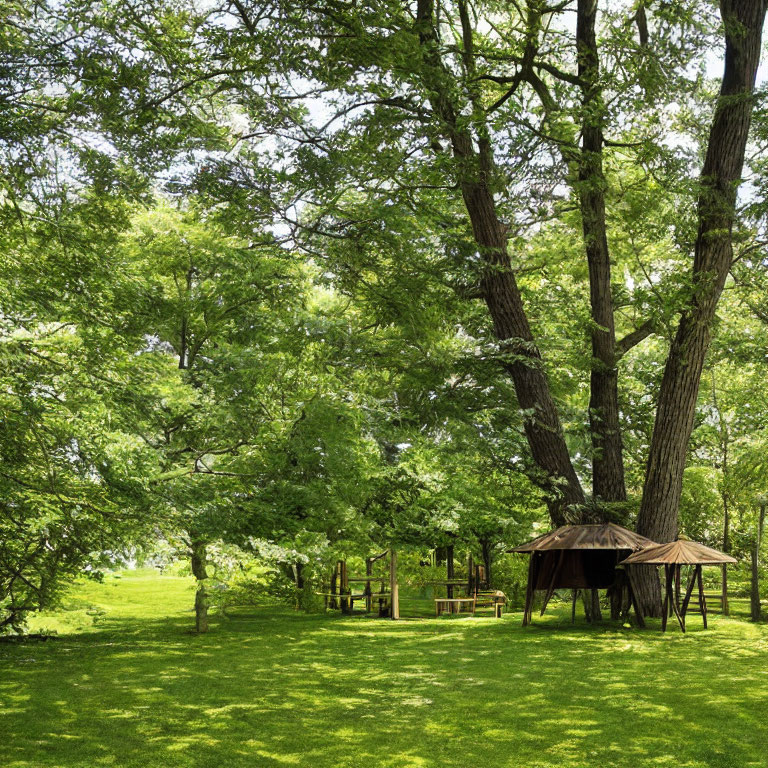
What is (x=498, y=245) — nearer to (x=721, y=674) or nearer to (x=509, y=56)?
(x=509, y=56)

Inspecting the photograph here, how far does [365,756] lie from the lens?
546 cm

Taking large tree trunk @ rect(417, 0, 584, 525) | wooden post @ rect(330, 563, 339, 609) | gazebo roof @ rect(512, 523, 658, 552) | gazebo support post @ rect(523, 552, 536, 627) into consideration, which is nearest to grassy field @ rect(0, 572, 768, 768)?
gazebo support post @ rect(523, 552, 536, 627)

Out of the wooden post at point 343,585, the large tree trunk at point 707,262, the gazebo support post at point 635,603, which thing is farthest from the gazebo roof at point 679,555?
the wooden post at point 343,585

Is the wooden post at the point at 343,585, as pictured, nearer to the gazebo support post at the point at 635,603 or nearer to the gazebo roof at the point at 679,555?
the gazebo support post at the point at 635,603

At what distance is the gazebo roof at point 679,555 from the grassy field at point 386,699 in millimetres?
1149

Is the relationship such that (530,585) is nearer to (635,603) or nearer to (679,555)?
(635,603)

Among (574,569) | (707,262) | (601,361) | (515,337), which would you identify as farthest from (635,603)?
(707,262)

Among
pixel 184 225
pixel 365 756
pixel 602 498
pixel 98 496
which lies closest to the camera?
pixel 365 756

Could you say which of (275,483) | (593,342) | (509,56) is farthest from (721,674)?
(509,56)

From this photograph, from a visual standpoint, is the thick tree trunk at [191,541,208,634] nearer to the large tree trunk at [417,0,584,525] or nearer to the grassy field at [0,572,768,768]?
the grassy field at [0,572,768,768]

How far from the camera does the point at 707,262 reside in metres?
12.4

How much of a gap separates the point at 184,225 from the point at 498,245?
6909 millimetres

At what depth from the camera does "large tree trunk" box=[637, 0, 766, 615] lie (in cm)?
1186

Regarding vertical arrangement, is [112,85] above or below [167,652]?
above
